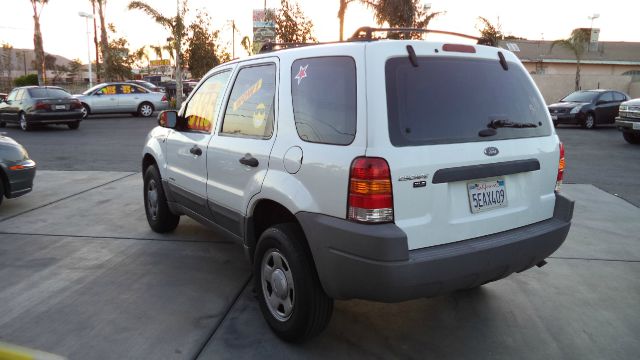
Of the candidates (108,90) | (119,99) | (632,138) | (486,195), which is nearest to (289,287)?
(486,195)

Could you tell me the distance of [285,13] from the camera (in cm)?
2578

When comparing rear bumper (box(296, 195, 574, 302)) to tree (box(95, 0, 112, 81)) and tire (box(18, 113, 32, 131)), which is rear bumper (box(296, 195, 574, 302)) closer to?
tire (box(18, 113, 32, 131))

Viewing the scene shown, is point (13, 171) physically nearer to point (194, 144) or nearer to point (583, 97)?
point (194, 144)

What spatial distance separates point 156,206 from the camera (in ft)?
18.2

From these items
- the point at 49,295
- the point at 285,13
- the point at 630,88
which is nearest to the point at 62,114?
the point at 285,13

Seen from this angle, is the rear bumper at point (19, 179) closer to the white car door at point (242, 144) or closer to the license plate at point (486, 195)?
the white car door at point (242, 144)

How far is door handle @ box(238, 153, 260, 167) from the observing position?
11.3 feet

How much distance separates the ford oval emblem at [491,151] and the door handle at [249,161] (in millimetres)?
→ 1433

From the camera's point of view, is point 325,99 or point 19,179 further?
point 19,179

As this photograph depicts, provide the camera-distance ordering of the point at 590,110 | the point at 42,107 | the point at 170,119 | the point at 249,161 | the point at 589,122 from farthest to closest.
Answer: the point at 589,122 → the point at 590,110 → the point at 42,107 → the point at 170,119 → the point at 249,161

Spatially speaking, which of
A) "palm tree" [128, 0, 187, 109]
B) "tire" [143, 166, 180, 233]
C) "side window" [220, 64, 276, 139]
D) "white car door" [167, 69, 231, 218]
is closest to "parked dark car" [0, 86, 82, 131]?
"palm tree" [128, 0, 187, 109]

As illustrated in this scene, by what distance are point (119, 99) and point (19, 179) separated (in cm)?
1696

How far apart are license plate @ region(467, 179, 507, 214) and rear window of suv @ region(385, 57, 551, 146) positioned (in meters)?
0.26

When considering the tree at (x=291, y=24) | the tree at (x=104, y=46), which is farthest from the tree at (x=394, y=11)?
the tree at (x=104, y=46)
